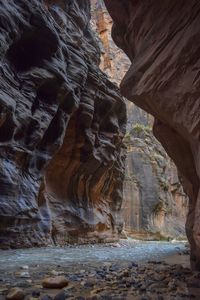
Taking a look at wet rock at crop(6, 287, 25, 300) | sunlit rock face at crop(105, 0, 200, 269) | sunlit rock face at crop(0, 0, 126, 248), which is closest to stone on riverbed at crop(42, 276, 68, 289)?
wet rock at crop(6, 287, 25, 300)

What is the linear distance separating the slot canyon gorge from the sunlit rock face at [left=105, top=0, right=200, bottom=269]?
3cm

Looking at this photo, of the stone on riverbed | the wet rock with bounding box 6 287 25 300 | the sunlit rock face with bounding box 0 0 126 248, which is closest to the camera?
the wet rock with bounding box 6 287 25 300

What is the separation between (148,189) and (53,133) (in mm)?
26883

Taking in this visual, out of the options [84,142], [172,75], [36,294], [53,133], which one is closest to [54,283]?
[36,294]

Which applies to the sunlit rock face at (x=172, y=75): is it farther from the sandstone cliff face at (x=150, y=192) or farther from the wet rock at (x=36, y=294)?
the sandstone cliff face at (x=150, y=192)

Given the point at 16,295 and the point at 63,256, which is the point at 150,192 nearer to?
the point at 63,256

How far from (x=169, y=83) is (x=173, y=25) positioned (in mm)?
1338

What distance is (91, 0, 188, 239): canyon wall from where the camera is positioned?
38.2 meters

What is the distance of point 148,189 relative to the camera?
134 feet

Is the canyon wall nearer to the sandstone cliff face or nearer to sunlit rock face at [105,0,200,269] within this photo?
the sandstone cliff face

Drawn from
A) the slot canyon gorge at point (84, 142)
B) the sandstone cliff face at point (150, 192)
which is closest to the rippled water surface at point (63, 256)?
the slot canyon gorge at point (84, 142)

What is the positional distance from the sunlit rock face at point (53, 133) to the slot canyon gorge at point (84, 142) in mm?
64

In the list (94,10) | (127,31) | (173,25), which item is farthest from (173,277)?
(94,10)

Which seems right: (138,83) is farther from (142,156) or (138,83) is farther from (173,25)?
(142,156)
